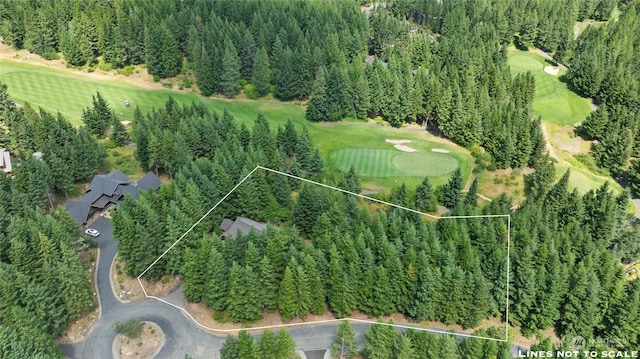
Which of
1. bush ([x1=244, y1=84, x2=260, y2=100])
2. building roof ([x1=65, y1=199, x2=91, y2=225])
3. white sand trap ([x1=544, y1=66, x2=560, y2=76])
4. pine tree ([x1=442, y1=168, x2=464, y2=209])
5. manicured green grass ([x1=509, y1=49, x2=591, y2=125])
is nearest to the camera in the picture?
building roof ([x1=65, y1=199, x2=91, y2=225])

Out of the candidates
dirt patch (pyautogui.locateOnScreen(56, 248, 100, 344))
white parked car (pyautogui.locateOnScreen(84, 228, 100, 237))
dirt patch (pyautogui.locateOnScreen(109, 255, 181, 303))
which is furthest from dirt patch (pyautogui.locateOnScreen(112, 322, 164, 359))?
white parked car (pyautogui.locateOnScreen(84, 228, 100, 237))

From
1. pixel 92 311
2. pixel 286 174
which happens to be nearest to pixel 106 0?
pixel 286 174

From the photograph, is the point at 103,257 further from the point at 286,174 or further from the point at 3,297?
the point at 286,174

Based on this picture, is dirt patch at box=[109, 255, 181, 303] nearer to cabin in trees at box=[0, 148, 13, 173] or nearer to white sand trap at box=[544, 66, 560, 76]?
cabin in trees at box=[0, 148, 13, 173]

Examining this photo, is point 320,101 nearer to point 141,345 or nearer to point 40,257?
point 40,257

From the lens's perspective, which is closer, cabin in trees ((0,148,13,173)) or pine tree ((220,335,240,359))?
pine tree ((220,335,240,359))

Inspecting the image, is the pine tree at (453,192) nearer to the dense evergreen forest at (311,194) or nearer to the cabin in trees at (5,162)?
the dense evergreen forest at (311,194)
